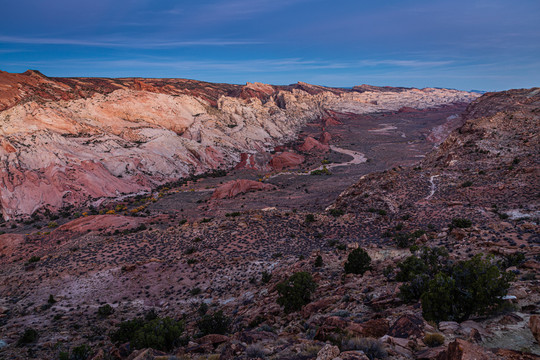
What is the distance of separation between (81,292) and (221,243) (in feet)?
22.2

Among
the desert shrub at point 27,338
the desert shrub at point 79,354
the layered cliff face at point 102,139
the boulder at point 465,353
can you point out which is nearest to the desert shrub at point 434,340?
the boulder at point 465,353

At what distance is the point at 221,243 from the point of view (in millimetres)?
16500

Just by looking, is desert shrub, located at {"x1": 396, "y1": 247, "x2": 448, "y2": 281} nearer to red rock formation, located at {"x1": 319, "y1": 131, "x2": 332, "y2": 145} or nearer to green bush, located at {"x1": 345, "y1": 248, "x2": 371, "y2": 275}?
green bush, located at {"x1": 345, "y1": 248, "x2": 371, "y2": 275}

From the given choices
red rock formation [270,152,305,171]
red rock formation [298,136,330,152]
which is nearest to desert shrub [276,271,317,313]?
red rock formation [270,152,305,171]

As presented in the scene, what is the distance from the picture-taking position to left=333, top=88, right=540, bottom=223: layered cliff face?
1603cm

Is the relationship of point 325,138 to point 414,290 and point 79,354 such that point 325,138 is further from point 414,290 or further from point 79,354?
point 79,354

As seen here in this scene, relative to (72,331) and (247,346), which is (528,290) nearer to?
(247,346)

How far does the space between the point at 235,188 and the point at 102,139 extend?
24.7 m

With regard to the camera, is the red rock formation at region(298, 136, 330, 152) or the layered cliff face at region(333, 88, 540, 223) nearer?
the layered cliff face at region(333, 88, 540, 223)

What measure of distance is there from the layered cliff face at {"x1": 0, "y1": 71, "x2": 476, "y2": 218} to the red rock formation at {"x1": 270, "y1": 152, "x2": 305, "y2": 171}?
24.9ft

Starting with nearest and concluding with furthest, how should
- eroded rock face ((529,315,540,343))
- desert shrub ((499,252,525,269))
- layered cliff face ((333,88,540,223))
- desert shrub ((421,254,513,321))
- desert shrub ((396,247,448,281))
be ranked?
1. eroded rock face ((529,315,540,343))
2. desert shrub ((421,254,513,321))
3. desert shrub ((396,247,448,281))
4. desert shrub ((499,252,525,269))
5. layered cliff face ((333,88,540,223))

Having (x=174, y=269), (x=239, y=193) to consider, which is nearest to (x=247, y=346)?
(x=174, y=269)

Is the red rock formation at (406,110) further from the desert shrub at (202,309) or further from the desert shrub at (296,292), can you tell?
the desert shrub at (202,309)

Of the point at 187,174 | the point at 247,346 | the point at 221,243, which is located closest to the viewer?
the point at 247,346
